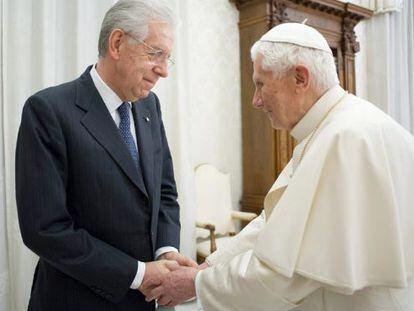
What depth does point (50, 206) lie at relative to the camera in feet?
4.34

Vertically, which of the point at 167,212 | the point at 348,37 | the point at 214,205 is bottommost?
the point at 214,205

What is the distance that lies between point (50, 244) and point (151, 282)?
36 centimetres

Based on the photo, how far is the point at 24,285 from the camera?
3084 millimetres

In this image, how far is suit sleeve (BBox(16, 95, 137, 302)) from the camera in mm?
1318

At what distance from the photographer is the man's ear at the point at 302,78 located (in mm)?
1540

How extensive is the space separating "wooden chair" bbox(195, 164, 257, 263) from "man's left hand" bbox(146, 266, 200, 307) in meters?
2.41

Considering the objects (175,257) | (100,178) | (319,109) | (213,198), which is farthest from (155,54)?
(213,198)

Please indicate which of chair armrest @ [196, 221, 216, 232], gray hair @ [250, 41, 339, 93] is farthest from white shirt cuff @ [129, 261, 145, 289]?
chair armrest @ [196, 221, 216, 232]

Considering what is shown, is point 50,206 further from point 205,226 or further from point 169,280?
point 205,226

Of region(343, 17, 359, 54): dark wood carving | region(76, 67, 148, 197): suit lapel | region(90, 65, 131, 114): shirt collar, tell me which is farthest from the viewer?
region(343, 17, 359, 54): dark wood carving

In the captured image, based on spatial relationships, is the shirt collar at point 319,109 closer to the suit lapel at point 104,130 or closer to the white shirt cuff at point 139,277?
the suit lapel at point 104,130

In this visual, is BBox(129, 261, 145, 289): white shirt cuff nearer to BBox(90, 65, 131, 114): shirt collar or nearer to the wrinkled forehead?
BBox(90, 65, 131, 114): shirt collar

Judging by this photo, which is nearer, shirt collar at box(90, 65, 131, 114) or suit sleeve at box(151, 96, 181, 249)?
shirt collar at box(90, 65, 131, 114)

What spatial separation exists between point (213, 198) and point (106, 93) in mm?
2799
